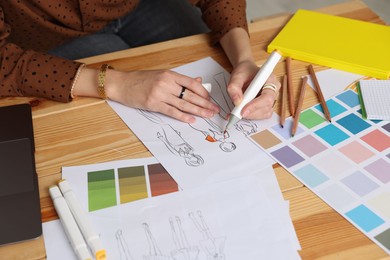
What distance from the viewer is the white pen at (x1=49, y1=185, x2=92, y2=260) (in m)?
0.75

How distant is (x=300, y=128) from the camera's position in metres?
0.98

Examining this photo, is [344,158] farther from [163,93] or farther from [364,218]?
[163,93]

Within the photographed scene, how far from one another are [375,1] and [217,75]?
182cm

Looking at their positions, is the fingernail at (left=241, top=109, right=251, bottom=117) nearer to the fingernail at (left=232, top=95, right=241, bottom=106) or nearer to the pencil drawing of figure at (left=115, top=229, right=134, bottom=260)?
the fingernail at (left=232, top=95, right=241, bottom=106)

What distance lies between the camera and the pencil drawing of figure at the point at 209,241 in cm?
75

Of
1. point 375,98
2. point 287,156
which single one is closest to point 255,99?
point 287,156

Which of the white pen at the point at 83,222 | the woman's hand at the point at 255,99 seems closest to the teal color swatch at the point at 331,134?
the woman's hand at the point at 255,99

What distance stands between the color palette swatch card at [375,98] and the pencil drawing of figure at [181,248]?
0.45 meters

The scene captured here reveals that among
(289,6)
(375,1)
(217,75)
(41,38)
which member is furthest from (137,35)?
(375,1)

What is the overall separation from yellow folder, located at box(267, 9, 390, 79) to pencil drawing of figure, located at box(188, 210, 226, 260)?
51 centimetres

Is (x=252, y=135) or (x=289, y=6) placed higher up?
(x=252, y=135)

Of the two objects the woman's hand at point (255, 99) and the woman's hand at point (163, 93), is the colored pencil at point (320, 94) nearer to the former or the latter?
the woman's hand at point (255, 99)

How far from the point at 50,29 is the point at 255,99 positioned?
22.2 inches

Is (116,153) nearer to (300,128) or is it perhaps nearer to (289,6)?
(300,128)
